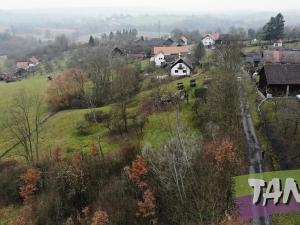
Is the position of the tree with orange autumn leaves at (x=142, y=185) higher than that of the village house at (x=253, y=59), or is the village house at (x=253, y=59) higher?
the village house at (x=253, y=59)

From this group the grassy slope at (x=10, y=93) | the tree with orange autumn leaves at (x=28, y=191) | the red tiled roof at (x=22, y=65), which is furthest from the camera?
the red tiled roof at (x=22, y=65)

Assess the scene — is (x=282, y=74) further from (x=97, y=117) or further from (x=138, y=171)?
(x=138, y=171)

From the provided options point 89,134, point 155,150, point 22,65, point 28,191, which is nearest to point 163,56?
point 89,134

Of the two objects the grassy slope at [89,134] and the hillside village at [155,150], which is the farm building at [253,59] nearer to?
the hillside village at [155,150]

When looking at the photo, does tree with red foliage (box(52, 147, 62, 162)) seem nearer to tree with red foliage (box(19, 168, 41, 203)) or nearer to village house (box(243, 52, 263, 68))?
tree with red foliage (box(19, 168, 41, 203))

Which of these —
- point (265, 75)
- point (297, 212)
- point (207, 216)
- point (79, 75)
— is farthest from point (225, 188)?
point (79, 75)

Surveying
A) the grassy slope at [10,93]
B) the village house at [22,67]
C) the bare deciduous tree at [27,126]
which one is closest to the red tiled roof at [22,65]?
the village house at [22,67]
